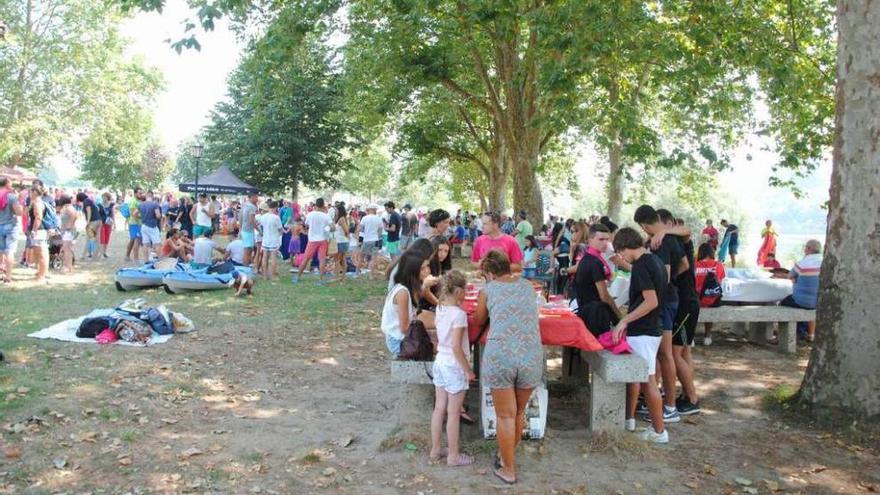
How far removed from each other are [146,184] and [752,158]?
6436cm

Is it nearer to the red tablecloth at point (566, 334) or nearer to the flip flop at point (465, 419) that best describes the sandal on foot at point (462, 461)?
the flip flop at point (465, 419)

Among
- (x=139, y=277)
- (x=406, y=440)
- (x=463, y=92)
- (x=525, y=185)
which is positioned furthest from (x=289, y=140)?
(x=406, y=440)

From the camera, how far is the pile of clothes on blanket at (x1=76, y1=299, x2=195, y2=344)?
815 centimetres

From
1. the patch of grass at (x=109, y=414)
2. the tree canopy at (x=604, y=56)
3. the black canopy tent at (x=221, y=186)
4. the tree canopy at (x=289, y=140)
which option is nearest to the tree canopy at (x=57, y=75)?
the tree canopy at (x=289, y=140)

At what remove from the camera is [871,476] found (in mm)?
4930

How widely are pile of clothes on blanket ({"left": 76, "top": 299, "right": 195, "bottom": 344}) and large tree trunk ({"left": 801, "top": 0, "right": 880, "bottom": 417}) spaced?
715 cm

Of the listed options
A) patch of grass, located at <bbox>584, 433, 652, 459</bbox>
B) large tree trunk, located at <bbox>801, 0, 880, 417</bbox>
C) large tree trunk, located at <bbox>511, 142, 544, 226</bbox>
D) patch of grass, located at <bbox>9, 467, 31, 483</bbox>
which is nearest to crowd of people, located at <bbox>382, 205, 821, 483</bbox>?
patch of grass, located at <bbox>584, 433, 652, 459</bbox>

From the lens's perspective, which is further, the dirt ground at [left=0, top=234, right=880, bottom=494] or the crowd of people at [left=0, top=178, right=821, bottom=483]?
the dirt ground at [left=0, top=234, right=880, bottom=494]

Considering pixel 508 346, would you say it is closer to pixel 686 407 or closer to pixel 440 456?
pixel 440 456

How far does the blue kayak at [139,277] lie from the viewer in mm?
11953

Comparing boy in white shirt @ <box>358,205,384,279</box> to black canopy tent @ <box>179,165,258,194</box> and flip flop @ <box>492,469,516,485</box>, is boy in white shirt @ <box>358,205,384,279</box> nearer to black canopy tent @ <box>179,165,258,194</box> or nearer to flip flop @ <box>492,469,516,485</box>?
flip flop @ <box>492,469,516,485</box>

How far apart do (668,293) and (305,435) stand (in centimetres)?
323

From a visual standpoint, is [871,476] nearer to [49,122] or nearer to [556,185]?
[49,122]

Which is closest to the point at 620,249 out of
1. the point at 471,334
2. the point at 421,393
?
the point at 471,334
